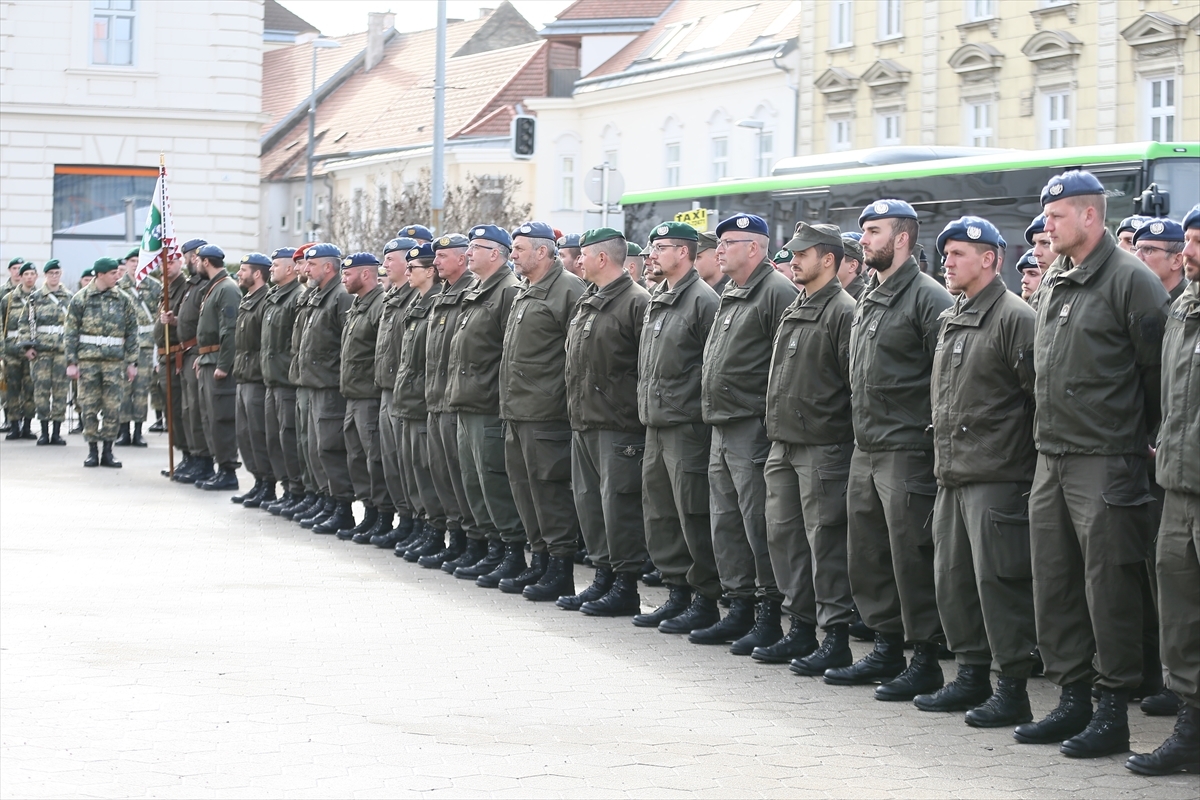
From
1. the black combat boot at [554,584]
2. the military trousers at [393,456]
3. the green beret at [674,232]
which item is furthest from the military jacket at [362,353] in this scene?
Answer: the green beret at [674,232]

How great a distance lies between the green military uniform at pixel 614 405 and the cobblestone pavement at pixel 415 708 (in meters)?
0.54

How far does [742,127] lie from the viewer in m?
43.7

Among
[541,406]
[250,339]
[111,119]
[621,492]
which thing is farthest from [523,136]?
[621,492]

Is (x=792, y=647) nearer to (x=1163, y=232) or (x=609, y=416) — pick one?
(x=609, y=416)

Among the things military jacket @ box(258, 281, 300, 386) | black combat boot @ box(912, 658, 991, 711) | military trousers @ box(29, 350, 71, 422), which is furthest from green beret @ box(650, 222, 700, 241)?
military trousers @ box(29, 350, 71, 422)

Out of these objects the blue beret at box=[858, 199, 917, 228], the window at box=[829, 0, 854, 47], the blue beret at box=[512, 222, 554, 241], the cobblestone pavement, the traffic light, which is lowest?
the cobblestone pavement

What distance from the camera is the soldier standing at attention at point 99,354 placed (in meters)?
20.0

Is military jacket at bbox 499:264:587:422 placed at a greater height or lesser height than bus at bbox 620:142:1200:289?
lesser

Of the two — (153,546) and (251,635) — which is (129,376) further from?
(251,635)

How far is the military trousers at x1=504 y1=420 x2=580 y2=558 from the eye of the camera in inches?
449

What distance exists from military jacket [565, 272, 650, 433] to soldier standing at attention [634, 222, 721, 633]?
0.29 meters

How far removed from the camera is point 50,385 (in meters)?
23.4

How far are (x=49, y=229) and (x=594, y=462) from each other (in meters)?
28.9

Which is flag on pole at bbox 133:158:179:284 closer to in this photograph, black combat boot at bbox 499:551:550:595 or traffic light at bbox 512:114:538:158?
black combat boot at bbox 499:551:550:595
